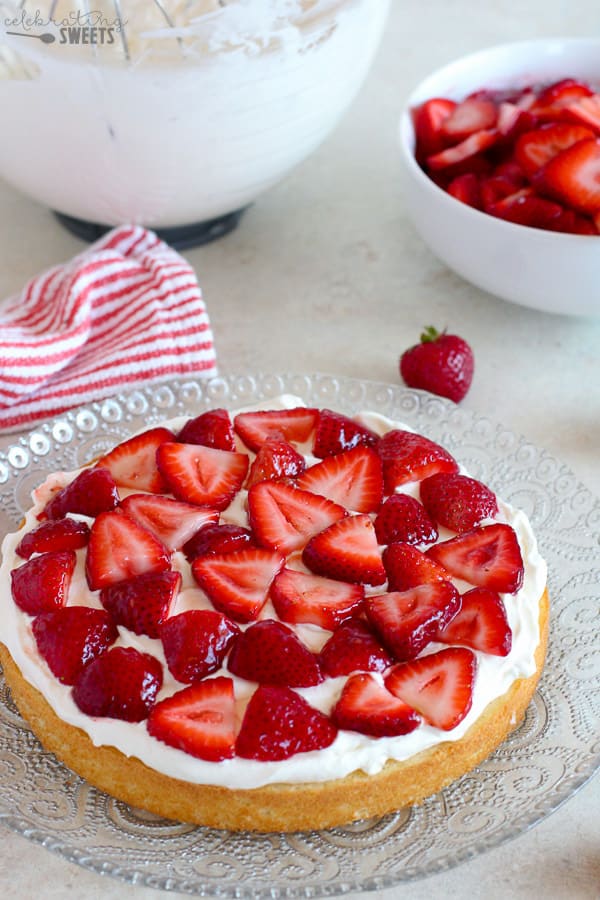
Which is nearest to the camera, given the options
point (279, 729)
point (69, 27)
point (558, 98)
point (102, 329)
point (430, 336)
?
point (279, 729)

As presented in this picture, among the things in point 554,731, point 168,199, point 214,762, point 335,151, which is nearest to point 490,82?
point 335,151

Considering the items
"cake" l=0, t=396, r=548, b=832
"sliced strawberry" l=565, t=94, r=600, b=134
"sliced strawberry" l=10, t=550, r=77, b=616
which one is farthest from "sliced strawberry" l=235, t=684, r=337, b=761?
"sliced strawberry" l=565, t=94, r=600, b=134

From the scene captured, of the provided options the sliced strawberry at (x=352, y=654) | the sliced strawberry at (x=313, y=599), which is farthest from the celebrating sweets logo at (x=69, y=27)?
the sliced strawberry at (x=352, y=654)

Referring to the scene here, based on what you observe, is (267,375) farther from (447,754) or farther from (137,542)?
(447,754)

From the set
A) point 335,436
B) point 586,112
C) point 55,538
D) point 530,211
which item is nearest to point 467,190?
point 530,211

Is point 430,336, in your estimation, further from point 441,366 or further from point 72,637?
point 72,637

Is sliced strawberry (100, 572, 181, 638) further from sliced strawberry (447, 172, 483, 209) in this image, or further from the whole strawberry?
sliced strawberry (447, 172, 483, 209)

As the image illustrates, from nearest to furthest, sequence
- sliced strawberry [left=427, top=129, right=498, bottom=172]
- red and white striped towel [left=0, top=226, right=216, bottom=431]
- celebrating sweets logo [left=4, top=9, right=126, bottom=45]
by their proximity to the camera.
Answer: celebrating sweets logo [left=4, top=9, right=126, bottom=45]
red and white striped towel [left=0, top=226, right=216, bottom=431]
sliced strawberry [left=427, top=129, right=498, bottom=172]
